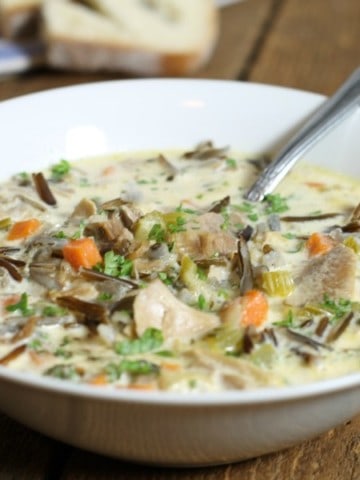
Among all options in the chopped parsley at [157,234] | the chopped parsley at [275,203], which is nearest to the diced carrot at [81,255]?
the chopped parsley at [157,234]

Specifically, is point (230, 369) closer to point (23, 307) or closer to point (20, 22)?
point (23, 307)

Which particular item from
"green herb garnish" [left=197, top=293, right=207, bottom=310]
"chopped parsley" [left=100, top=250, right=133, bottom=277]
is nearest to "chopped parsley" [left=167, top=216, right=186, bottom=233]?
"chopped parsley" [left=100, top=250, right=133, bottom=277]

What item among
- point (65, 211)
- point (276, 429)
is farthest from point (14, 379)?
point (65, 211)

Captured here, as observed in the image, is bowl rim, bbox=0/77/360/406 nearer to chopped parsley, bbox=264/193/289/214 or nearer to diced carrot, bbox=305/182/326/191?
chopped parsley, bbox=264/193/289/214

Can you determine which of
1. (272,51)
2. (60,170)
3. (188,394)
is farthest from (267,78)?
(188,394)

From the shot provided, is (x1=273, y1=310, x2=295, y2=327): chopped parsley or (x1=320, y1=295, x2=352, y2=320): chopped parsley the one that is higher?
(x1=320, y1=295, x2=352, y2=320): chopped parsley

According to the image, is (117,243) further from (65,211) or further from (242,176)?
(242,176)
